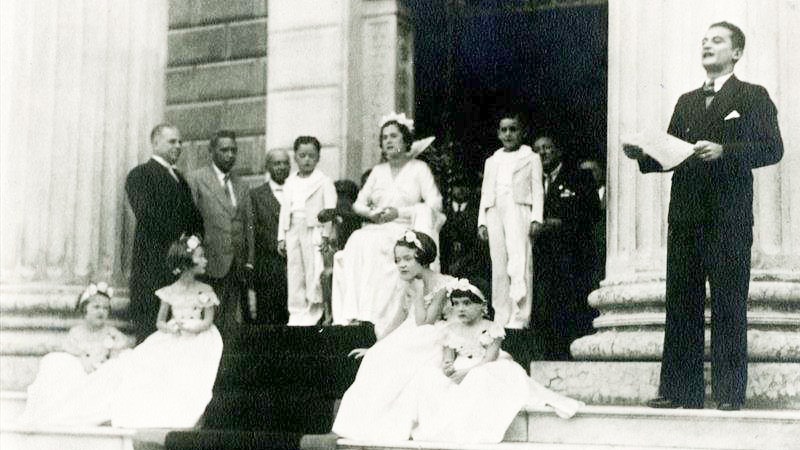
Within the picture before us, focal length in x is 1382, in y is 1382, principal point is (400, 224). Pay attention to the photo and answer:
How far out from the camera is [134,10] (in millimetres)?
12758

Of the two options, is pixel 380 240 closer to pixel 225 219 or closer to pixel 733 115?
pixel 225 219

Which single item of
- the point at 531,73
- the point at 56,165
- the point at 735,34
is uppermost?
the point at 531,73

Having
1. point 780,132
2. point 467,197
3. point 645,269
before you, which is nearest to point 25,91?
point 467,197

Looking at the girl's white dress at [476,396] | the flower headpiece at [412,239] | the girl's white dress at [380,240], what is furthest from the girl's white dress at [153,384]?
the girl's white dress at [476,396]

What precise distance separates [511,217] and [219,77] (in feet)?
15.9

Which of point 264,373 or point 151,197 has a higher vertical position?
point 151,197

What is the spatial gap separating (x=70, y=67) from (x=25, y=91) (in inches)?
17.6

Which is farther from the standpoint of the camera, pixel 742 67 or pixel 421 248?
pixel 421 248

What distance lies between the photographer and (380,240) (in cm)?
1162

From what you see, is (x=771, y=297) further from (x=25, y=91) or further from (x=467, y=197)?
(x=25, y=91)

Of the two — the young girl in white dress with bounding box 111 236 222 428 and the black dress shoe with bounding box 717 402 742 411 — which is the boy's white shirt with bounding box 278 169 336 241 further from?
the black dress shoe with bounding box 717 402 742 411

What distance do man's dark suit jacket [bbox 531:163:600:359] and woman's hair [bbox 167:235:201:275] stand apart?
2.97m

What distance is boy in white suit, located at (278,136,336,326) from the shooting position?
41.2 feet

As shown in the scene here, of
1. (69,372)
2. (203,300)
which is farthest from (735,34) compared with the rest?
(69,372)
